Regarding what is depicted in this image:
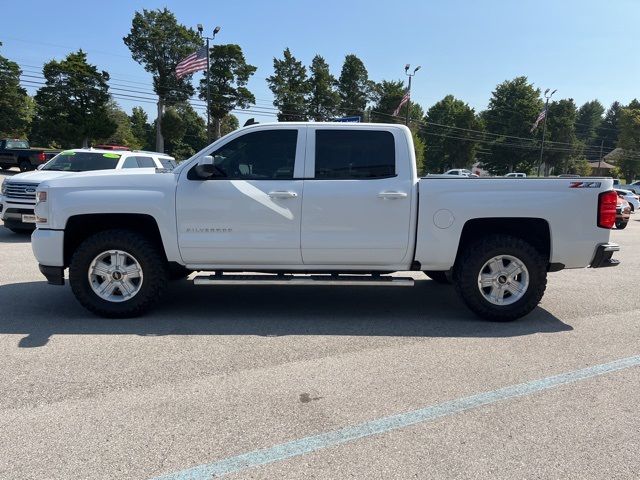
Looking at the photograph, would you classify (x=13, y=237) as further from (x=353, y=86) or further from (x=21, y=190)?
(x=353, y=86)

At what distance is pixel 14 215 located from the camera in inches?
403

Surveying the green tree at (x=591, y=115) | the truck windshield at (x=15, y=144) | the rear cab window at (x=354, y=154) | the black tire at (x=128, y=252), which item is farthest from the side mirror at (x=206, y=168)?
the green tree at (x=591, y=115)

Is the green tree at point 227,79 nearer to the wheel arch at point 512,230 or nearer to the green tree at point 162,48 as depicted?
the green tree at point 162,48

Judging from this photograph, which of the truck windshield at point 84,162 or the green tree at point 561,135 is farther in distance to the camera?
the green tree at point 561,135

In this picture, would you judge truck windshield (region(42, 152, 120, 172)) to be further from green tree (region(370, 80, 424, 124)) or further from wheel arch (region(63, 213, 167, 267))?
green tree (region(370, 80, 424, 124))

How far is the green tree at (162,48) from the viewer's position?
55344 millimetres

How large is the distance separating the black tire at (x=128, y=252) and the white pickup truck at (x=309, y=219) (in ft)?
0.04

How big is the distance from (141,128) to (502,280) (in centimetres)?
9155

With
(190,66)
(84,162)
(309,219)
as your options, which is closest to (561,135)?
(190,66)

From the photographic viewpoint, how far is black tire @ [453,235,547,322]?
17.3ft

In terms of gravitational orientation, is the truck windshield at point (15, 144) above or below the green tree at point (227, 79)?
below

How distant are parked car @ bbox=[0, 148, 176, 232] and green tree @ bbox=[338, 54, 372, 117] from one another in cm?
5362

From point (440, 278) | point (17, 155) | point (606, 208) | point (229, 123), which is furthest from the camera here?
point (229, 123)

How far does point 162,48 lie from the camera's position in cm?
5569
